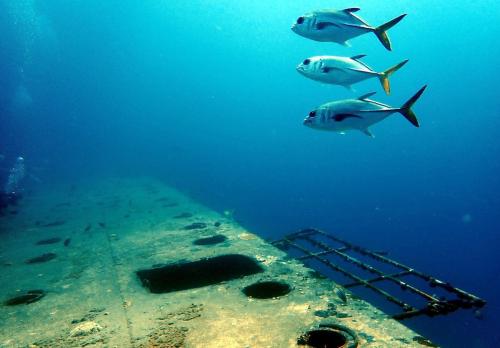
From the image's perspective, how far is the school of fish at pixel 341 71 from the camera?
11.8 feet

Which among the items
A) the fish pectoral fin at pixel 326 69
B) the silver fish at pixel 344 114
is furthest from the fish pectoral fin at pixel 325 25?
the silver fish at pixel 344 114

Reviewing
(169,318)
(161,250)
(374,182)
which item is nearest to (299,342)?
(169,318)

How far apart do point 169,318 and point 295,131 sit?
122 meters

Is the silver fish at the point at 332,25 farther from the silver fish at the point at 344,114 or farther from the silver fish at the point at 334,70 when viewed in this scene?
the silver fish at the point at 344,114

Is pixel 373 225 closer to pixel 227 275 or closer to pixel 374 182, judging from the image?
pixel 374 182

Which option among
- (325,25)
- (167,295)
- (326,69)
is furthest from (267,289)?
(325,25)

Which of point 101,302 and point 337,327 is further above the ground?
point 337,327

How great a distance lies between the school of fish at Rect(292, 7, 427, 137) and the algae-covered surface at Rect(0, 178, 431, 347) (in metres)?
2.07

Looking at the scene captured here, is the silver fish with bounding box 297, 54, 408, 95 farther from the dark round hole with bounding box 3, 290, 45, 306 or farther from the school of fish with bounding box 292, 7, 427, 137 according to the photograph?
the dark round hole with bounding box 3, 290, 45, 306

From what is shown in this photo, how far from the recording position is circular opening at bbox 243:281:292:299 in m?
4.21

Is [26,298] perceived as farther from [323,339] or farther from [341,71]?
[341,71]

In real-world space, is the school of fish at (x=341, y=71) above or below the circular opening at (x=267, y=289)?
above

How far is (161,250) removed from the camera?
638 centimetres

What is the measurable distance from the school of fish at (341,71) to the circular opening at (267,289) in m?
2.13
